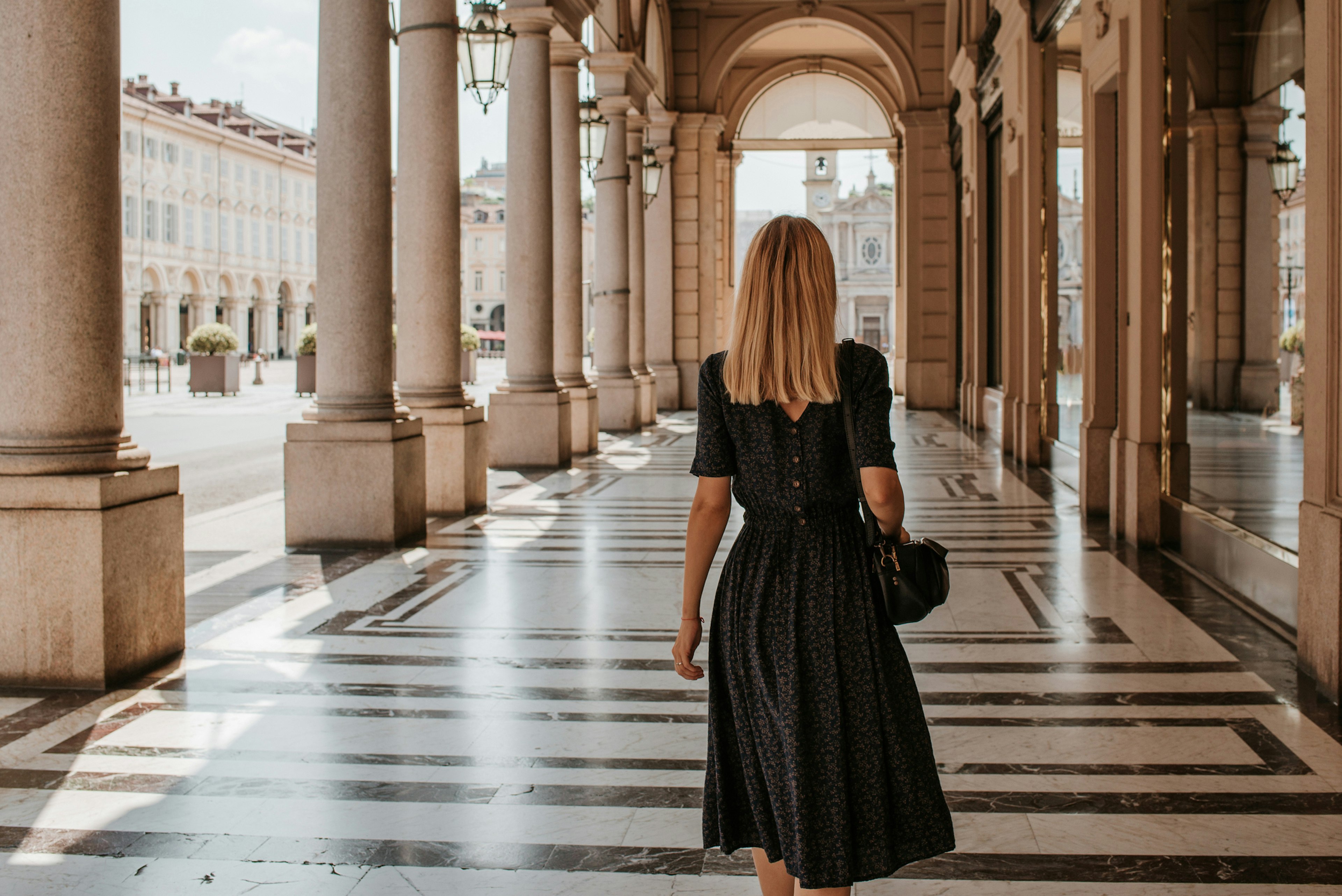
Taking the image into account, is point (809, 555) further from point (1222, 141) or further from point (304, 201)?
point (304, 201)

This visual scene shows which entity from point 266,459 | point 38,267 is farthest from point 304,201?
point 38,267

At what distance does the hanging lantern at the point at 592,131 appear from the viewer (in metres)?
14.0

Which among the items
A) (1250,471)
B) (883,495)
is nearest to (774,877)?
(883,495)

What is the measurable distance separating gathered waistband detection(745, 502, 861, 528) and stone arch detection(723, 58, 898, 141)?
24.7 meters

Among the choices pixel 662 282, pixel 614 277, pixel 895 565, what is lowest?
pixel 895 565

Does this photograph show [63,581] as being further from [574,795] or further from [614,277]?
[614,277]

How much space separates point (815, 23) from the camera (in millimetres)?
22531

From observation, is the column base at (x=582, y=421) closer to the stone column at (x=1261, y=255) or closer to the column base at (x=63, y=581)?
the stone column at (x=1261, y=255)

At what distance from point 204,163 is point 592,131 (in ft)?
177

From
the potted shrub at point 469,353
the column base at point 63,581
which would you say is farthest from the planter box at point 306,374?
the column base at point 63,581

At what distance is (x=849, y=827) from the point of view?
231cm

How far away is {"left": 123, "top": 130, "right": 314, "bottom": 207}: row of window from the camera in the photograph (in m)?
55.7

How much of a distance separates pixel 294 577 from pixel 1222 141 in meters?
5.75

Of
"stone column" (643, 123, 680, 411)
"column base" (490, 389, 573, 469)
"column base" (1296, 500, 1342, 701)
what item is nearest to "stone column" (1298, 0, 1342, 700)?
"column base" (1296, 500, 1342, 701)
